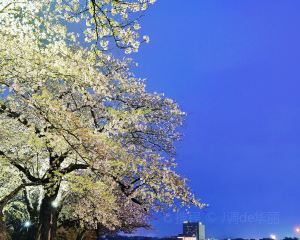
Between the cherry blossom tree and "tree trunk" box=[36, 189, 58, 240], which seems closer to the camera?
the cherry blossom tree

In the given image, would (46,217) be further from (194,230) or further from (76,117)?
(194,230)

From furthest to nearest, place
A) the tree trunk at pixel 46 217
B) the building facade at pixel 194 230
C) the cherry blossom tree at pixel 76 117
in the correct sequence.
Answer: the building facade at pixel 194 230, the tree trunk at pixel 46 217, the cherry blossom tree at pixel 76 117

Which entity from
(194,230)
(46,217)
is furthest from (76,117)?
(194,230)

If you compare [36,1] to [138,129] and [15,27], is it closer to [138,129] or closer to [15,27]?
[15,27]

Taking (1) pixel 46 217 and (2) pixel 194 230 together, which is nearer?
(1) pixel 46 217

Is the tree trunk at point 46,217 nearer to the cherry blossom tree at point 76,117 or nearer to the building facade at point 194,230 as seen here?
the cherry blossom tree at point 76,117

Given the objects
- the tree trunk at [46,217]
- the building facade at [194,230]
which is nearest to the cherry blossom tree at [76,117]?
the tree trunk at [46,217]

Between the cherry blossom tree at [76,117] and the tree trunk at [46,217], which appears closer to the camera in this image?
the cherry blossom tree at [76,117]

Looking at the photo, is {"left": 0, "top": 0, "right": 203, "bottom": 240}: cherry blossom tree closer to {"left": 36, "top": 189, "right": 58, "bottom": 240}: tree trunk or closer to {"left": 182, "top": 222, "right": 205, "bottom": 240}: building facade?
{"left": 36, "top": 189, "right": 58, "bottom": 240}: tree trunk

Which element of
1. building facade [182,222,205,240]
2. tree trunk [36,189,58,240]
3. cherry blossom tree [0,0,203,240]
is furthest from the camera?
building facade [182,222,205,240]

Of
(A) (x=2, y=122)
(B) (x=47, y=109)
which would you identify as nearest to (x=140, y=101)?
(A) (x=2, y=122)

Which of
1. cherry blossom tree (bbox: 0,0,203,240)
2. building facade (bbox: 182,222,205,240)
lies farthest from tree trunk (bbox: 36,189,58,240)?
building facade (bbox: 182,222,205,240)

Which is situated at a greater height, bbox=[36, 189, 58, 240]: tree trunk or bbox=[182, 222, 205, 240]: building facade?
bbox=[182, 222, 205, 240]: building facade

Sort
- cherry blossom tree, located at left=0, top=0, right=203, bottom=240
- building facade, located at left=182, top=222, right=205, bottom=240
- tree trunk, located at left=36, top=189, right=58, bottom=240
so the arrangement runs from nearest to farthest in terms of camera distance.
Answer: cherry blossom tree, located at left=0, top=0, right=203, bottom=240 < tree trunk, located at left=36, top=189, right=58, bottom=240 < building facade, located at left=182, top=222, right=205, bottom=240
